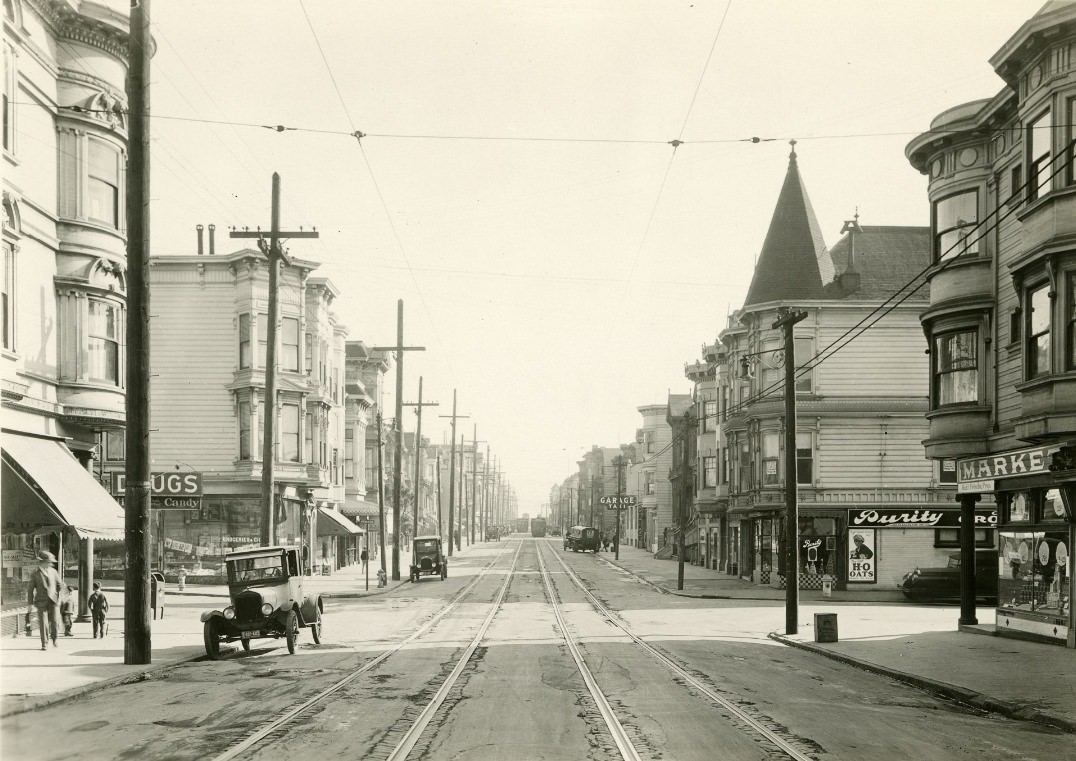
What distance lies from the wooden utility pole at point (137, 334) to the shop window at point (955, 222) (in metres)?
17.6

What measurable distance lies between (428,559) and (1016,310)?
30.6 m

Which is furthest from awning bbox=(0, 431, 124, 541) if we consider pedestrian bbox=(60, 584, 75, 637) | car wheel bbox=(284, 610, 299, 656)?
car wheel bbox=(284, 610, 299, 656)

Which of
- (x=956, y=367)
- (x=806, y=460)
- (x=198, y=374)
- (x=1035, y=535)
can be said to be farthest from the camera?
(x=198, y=374)

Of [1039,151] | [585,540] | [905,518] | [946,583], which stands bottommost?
[585,540]

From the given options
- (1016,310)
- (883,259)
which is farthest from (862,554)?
(1016,310)

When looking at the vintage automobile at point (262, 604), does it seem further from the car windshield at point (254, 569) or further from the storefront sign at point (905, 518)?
the storefront sign at point (905, 518)

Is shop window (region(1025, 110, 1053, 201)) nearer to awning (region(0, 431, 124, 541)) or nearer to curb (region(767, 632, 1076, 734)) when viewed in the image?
curb (region(767, 632, 1076, 734))

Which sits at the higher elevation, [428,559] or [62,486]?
[62,486]

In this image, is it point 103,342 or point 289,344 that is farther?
point 289,344

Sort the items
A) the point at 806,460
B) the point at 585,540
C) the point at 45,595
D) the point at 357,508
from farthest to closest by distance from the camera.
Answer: the point at 585,540, the point at 357,508, the point at 806,460, the point at 45,595

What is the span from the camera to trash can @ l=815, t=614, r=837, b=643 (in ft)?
75.3

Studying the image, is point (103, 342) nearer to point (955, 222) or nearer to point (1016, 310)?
point (1016, 310)

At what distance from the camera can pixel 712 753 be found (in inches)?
425

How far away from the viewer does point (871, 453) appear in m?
43.1
